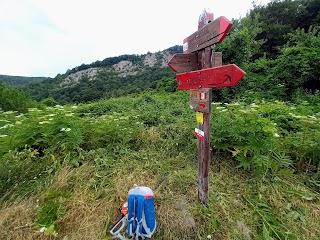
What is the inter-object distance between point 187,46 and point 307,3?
1996 centimetres

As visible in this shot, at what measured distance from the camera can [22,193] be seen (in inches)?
89.4

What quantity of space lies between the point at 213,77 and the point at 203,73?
0.56 ft

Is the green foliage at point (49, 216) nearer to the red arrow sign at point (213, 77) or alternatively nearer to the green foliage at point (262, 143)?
the red arrow sign at point (213, 77)

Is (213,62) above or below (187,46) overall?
below

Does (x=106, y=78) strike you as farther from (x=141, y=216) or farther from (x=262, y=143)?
(x=141, y=216)

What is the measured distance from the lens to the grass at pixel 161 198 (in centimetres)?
195

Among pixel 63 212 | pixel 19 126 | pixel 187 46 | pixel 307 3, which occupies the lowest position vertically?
pixel 63 212

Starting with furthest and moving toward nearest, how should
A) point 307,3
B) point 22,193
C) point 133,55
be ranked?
1. point 133,55
2. point 307,3
3. point 22,193

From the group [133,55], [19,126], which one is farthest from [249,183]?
[133,55]

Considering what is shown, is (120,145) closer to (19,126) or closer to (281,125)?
(19,126)

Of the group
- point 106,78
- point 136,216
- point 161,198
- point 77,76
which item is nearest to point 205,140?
point 161,198

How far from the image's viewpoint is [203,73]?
181cm

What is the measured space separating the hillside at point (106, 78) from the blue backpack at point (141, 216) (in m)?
22.2

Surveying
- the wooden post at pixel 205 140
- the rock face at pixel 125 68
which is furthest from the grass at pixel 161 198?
the rock face at pixel 125 68
